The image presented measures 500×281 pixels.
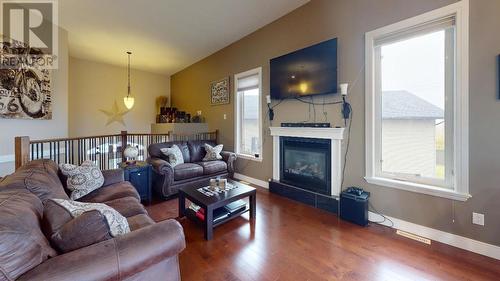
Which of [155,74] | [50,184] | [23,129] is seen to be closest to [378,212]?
[50,184]

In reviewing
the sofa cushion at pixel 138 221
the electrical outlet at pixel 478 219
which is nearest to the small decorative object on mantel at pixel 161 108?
the sofa cushion at pixel 138 221

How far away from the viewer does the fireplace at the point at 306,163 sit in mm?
3254

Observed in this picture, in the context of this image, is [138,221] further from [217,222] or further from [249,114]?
[249,114]

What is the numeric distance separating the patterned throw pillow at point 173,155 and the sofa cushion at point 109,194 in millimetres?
1397

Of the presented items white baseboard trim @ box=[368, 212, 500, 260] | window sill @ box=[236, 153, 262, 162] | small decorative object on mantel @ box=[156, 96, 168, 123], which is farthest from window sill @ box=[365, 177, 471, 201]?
small decorative object on mantel @ box=[156, 96, 168, 123]

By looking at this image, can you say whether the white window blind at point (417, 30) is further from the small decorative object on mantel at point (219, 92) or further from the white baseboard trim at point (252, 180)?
the small decorative object on mantel at point (219, 92)

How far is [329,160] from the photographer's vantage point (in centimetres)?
320

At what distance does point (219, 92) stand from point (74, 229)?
460cm

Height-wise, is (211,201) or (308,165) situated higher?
(308,165)

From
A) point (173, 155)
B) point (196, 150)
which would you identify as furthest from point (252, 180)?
point (173, 155)

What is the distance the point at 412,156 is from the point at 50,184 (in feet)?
12.0

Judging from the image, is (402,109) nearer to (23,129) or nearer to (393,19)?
(393,19)

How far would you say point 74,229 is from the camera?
3.58 feet

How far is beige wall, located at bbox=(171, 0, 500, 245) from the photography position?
197 centimetres
